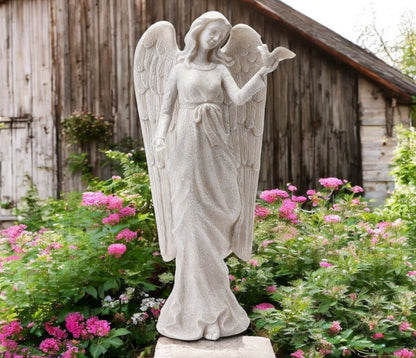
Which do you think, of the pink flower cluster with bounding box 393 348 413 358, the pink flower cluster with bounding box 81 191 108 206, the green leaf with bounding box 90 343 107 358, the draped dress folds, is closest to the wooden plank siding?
the pink flower cluster with bounding box 81 191 108 206

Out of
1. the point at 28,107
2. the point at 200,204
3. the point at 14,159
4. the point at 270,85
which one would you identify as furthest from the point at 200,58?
the point at 14,159

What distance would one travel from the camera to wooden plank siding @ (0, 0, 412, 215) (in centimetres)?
708

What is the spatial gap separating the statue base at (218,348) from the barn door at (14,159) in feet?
18.0

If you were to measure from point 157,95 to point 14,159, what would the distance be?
16.8ft

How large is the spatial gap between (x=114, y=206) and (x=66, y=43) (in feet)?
14.5

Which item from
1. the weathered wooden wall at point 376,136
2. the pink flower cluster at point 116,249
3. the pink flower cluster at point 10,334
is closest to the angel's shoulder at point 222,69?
the pink flower cluster at point 116,249

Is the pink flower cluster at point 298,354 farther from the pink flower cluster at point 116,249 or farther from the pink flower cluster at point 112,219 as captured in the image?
the pink flower cluster at point 112,219

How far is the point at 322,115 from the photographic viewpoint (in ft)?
23.4

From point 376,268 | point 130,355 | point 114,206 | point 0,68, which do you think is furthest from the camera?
point 0,68

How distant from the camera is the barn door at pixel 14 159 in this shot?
7492 millimetres

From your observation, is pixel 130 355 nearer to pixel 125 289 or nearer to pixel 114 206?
pixel 125 289

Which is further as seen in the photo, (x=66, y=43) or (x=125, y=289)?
(x=66, y=43)

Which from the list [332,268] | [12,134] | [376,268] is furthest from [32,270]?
[12,134]

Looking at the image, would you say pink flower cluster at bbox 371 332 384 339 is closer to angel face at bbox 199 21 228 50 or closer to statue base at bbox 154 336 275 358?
statue base at bbox 154 336 275 358
